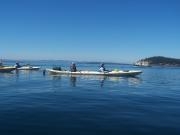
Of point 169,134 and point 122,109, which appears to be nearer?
point 169,134

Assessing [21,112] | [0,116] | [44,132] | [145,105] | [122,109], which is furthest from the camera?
[145,105]

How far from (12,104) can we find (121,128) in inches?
381

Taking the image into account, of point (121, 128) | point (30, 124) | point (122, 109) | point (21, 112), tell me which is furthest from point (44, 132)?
point (122, 109)

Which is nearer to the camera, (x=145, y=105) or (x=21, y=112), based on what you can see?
(x=21, y=112)

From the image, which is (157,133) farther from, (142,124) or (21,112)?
(21,112)

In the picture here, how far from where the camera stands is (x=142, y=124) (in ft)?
58.2

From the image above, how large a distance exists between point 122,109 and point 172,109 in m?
3.50

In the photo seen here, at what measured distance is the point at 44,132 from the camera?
15664 mm

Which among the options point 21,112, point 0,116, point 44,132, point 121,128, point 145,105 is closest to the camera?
point 44,132

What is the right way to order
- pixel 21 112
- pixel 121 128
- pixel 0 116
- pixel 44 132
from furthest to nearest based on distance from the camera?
pixel 21 112, pixel 0 116, pixel 121 128, pixel 44 132

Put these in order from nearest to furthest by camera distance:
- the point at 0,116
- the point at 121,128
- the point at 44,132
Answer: the point at 44,132 < the point at 121,128 < the point at 0,116

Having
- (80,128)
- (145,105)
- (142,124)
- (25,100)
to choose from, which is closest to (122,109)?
(145,105)

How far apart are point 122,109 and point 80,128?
6.34 meters

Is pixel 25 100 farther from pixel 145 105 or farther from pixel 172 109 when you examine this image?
pixel 172 109
